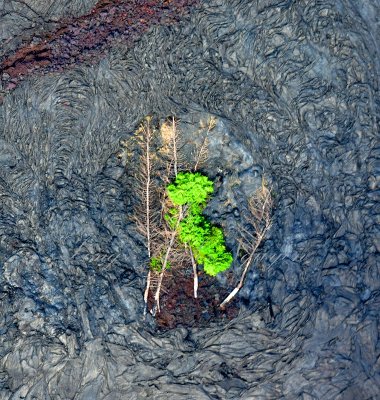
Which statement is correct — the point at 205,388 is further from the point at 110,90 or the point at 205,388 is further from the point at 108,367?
the point at 110,90

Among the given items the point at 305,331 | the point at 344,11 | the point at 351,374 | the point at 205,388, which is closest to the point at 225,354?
the point at 205,388

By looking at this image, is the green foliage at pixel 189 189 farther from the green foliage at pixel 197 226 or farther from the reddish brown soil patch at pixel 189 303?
the reddish brown soil patch at pixel 189 303

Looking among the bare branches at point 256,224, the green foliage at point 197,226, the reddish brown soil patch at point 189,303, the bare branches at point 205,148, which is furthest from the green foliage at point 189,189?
the reddish brown soil patch at point 189,303

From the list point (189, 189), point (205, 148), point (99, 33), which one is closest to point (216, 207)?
point (189, 189)

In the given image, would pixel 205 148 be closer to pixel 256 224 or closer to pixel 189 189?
pixel 189 189

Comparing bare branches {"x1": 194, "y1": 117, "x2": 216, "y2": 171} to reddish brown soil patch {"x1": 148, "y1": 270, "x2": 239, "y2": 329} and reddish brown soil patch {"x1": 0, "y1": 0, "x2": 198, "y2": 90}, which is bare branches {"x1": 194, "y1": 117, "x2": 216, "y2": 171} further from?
reddish brown soil patch {"x1": 0, "y1": 0, "x2": 198, "y2": 90}

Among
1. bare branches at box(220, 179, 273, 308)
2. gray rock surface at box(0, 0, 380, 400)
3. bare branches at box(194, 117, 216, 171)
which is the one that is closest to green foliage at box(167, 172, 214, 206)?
bare branches at box(194, 117, 216, 171)

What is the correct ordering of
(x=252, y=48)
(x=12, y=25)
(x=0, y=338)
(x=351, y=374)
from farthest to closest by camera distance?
1. (x=12, y=25)
2. (x=252, y=48)
3. (x=0, y=338)
4. (x=351, y=374)
